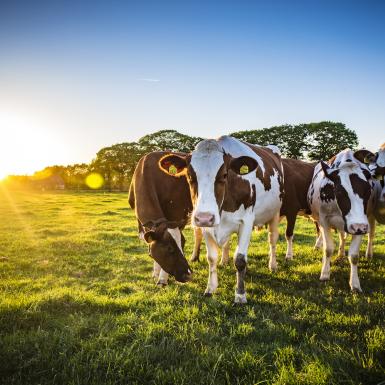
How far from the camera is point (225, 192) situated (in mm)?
4980

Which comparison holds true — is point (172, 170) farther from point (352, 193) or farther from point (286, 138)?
point (286, 138)

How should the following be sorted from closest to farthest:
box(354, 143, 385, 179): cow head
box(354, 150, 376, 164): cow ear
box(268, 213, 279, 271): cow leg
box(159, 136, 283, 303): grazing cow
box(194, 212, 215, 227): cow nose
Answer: box(194, 212, 215, 227): cow nose
box(159, 136, 283, 303): grazing cow
box(354, 143, 385, 179): cow head
box(354, 150, 376, 164): cow ear
box(268, 213, 279, 271): cow leg

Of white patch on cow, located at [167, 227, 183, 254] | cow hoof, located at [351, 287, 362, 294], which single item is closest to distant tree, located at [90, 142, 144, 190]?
white patch on cow, located at [167, 227, 183, 254]

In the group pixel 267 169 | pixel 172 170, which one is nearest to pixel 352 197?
pixel 267 169

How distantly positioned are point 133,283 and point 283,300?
2877mm

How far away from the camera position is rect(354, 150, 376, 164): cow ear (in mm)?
6438

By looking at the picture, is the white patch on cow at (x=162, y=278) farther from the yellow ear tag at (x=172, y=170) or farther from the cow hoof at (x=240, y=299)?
the yellow ear tag at (x=172, y=170)

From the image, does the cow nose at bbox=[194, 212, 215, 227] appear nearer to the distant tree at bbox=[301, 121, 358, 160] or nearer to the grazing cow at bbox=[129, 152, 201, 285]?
the grazing cow at bbox=[129, 152, 201, 285]

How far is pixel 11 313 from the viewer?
4.48 m

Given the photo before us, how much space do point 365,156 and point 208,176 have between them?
3.96 meters

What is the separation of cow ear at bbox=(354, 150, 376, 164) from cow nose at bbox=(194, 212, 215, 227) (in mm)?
3937

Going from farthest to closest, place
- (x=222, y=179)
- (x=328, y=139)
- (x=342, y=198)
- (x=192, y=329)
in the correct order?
(x=328, y=139) → (x=342, y=198) → (x=222, y=179) → (x=192, y=329)

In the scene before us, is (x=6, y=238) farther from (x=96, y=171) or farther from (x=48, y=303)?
A: (x=96, y=171)

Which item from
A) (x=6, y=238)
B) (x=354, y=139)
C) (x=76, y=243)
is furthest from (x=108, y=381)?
(x=354, y=139)
